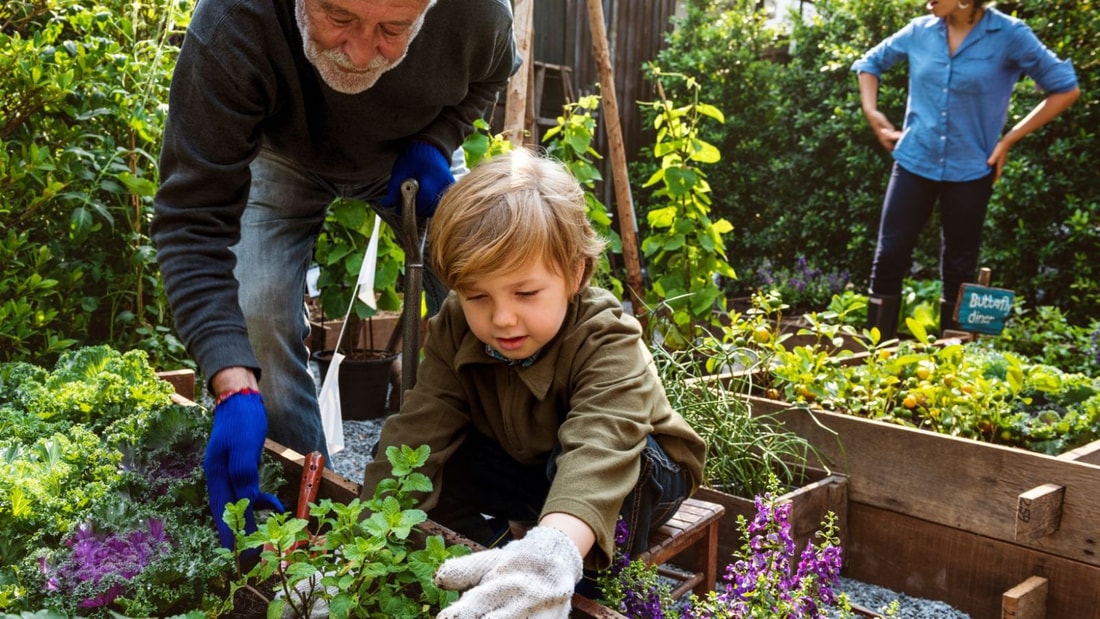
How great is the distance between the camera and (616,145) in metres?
3.65

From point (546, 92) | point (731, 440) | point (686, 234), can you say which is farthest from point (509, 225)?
point (546, 92)

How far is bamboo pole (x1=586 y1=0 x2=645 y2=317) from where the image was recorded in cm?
349

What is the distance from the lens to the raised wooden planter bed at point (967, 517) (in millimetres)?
1968

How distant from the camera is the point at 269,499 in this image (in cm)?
152

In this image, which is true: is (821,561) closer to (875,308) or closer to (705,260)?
(705,260)

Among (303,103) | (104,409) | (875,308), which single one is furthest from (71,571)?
(875,308)

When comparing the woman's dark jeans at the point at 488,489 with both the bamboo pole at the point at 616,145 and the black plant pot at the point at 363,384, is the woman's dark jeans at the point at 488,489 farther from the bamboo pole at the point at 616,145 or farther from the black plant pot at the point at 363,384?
the black plant pot at the point at 363,384

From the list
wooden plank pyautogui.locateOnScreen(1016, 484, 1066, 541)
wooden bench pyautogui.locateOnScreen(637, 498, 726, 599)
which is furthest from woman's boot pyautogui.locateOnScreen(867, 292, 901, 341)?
wooden bench pyautogui.locateOnScreen(637, 498, 726, 599)

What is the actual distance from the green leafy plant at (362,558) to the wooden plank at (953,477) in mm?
1424

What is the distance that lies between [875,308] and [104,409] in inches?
128

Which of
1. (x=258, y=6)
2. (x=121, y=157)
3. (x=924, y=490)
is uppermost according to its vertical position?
(x=258, y=6)

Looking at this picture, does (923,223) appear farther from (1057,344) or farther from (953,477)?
(953,477)

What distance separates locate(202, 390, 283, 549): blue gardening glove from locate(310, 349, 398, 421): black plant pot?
206 centimetres

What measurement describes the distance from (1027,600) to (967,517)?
0.28 meters
